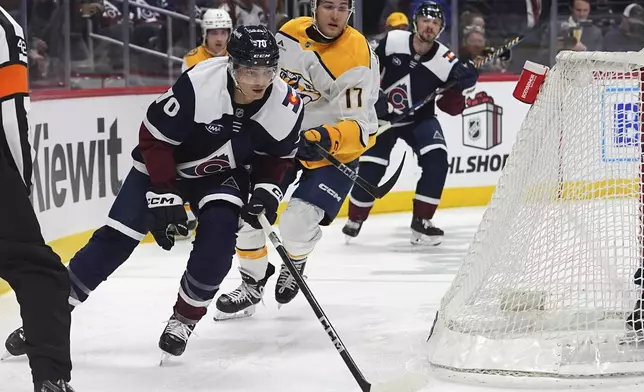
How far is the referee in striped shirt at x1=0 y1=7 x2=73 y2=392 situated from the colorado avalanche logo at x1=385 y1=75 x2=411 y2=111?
315cm

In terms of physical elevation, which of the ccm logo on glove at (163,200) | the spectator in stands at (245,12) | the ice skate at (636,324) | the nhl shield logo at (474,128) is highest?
the spectator in stands at (245,12)

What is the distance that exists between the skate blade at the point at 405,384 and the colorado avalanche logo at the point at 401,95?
2.73 m

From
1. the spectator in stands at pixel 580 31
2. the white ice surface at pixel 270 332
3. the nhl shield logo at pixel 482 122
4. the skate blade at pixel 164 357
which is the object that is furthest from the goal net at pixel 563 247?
the spectator in stands at pixel 580 31

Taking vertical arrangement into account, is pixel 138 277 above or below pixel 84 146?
Answer: below

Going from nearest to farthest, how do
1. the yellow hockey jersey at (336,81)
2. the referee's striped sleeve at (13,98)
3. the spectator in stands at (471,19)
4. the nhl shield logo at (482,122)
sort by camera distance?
1. the referee's striped sleeve at (13,98)
2. the yellow hockey jersey at (336,81)
3. the nhl shield logo at (482,122)
4. the spectator in stands at (471,19)

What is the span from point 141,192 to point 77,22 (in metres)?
2.75

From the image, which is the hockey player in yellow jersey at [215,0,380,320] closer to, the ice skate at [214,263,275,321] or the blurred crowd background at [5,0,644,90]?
the ice skate at [214,263,275,321]

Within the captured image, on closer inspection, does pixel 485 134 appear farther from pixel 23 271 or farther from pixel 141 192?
pixel 23 271

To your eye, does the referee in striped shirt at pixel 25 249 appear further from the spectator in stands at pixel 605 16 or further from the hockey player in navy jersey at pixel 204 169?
the spectator in stands at pixel 605 16

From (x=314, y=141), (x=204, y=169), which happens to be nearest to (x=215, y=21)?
(x=314, y=141)

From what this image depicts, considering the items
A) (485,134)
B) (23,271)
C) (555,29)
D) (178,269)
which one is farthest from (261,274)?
(555,29)

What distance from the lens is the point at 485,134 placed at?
6645mm

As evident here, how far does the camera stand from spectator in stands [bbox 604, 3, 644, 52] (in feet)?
25.1

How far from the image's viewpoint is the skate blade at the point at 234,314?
357 cm
